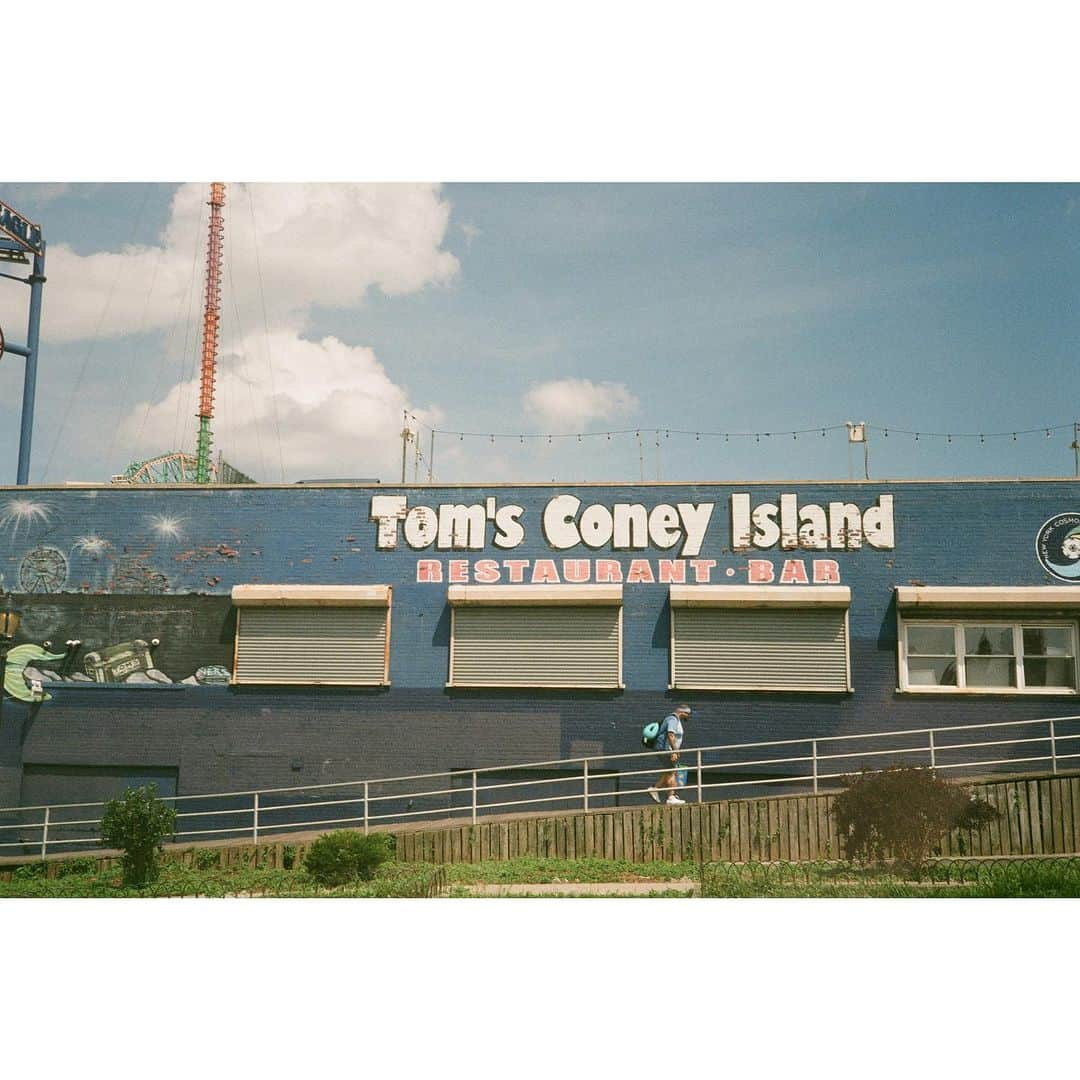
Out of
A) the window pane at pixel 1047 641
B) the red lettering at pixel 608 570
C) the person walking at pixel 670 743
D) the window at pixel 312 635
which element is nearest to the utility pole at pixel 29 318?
the window at pixel 312 635

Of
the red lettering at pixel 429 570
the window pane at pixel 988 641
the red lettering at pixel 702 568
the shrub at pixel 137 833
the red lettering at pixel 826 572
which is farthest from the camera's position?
the red lettering at pixel 429 570

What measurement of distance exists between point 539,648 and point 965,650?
6.76 meters

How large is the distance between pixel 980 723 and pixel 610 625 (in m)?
5.92

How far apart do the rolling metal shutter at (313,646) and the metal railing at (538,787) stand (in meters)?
1.78

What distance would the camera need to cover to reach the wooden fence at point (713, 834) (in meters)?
13.1

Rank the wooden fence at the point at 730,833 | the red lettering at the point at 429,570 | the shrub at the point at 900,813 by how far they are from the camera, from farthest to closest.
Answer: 1. the red lettering at the point at 429,570
2. the wooden fence at the point at 730,833
3. the shrub at the point at 900,813

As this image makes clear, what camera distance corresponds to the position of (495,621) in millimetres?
16203

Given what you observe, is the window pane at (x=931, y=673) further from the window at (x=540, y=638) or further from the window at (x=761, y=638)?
the window at (x=540, y=638)

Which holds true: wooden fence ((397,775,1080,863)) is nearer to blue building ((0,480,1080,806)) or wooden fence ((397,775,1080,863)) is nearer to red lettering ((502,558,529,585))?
blue building ((0,480,1080,806))

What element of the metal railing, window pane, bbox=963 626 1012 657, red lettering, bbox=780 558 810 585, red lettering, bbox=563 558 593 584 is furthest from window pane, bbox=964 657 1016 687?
red lettering, bbox=563 558 593 584

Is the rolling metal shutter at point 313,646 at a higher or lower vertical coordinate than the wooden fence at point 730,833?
higher

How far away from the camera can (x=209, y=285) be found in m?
29.2

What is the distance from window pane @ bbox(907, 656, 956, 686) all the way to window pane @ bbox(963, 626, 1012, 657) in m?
0.41

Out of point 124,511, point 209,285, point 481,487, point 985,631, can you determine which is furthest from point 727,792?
point 209,285
